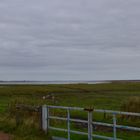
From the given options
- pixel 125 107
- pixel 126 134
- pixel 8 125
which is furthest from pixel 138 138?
pixel 125 107

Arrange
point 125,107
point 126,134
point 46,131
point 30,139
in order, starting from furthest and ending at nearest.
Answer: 1. point 125,107
2. point 126,134
3. point 46,131
4. point 30,139

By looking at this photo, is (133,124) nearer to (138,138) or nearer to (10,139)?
(138,138)

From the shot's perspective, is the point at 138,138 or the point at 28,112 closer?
the point at 138,138

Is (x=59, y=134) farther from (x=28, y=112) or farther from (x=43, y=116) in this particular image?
(x=28, y=112)

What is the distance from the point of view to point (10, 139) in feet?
51.4

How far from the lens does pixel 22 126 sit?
17.7 meters

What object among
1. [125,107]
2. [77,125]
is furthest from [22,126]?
[125,107]

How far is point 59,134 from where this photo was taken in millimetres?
16719

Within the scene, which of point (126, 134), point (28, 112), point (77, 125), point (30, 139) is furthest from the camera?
point (77, 125)

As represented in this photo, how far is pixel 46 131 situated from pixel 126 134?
11.3 feet

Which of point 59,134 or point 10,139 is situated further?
point 59,134

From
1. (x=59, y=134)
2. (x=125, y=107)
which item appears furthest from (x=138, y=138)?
(x=125, y=107)

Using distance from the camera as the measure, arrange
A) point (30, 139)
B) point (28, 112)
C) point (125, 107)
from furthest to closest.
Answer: point (125, 107) → point (28, 112) → point (30, 139)

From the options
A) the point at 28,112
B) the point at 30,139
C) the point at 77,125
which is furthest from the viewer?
the point at 77,125
